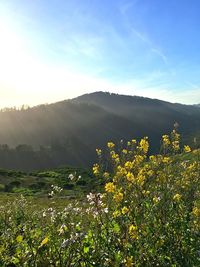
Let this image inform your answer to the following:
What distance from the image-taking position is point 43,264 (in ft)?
17.6

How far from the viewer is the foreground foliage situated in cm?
546

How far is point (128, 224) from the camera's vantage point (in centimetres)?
594

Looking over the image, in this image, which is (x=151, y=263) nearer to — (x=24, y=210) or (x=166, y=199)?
(x=166, y=199)

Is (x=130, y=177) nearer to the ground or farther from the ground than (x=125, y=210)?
farther from the ground

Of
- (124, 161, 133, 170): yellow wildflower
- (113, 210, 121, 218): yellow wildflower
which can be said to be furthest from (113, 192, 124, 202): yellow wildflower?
(124, 161, 133, 170): yellow wildflower

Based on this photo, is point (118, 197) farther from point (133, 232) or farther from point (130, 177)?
point (133, 232)

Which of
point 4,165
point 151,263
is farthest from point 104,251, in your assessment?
point 4,165

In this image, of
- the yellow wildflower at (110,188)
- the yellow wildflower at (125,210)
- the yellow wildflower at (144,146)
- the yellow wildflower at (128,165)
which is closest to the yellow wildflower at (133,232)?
the yellow wildflower at (125,210)

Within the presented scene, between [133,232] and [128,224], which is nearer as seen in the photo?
[133,232]

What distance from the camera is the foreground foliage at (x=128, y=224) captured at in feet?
17.9

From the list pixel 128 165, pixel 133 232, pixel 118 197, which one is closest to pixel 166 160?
pixel 128 165

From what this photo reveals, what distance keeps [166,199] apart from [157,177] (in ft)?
2.45

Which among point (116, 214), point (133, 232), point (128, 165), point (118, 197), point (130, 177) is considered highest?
point (128, 165)

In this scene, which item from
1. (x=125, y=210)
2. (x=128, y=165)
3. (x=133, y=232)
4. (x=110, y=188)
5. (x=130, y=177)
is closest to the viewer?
(x=133, y=232)
